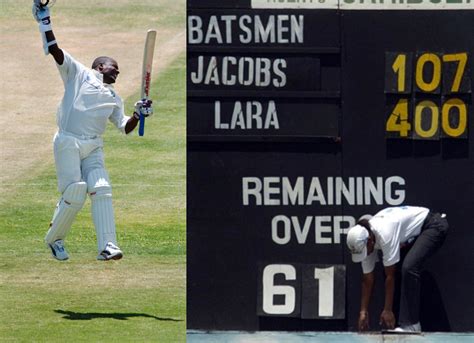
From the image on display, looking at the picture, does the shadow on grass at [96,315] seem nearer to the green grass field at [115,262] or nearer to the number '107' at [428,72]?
the green grass field at [115,262]

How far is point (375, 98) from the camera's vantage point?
10.4 metres

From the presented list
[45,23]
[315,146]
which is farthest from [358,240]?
[45,23]

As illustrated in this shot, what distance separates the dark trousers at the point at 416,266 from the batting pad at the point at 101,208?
110 inches

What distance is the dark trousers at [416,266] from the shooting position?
34.1ft

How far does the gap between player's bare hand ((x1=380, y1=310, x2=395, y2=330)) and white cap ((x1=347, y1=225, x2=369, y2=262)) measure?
1.37 ft

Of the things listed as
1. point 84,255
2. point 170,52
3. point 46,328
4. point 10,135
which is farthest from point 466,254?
point 170,52

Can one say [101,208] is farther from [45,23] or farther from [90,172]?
[45,23]

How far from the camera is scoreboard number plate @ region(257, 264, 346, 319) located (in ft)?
34.5

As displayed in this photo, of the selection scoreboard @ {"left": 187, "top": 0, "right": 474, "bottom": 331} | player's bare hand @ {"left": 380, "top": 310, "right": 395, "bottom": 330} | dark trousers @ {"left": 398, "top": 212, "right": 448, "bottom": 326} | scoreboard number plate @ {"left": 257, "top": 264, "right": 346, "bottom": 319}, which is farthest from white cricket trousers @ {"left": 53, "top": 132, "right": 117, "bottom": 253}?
dark trousers @ {"left": 398, "top": 212, "right": 448, "bottom": 326}

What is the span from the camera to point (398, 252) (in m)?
10.6

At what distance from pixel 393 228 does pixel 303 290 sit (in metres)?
0.73

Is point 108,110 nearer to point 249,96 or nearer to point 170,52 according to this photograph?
point 249,96

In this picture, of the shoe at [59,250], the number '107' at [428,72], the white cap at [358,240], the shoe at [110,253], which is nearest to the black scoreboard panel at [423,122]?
the number '107' at [428,72]

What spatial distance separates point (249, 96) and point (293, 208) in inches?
31.1
